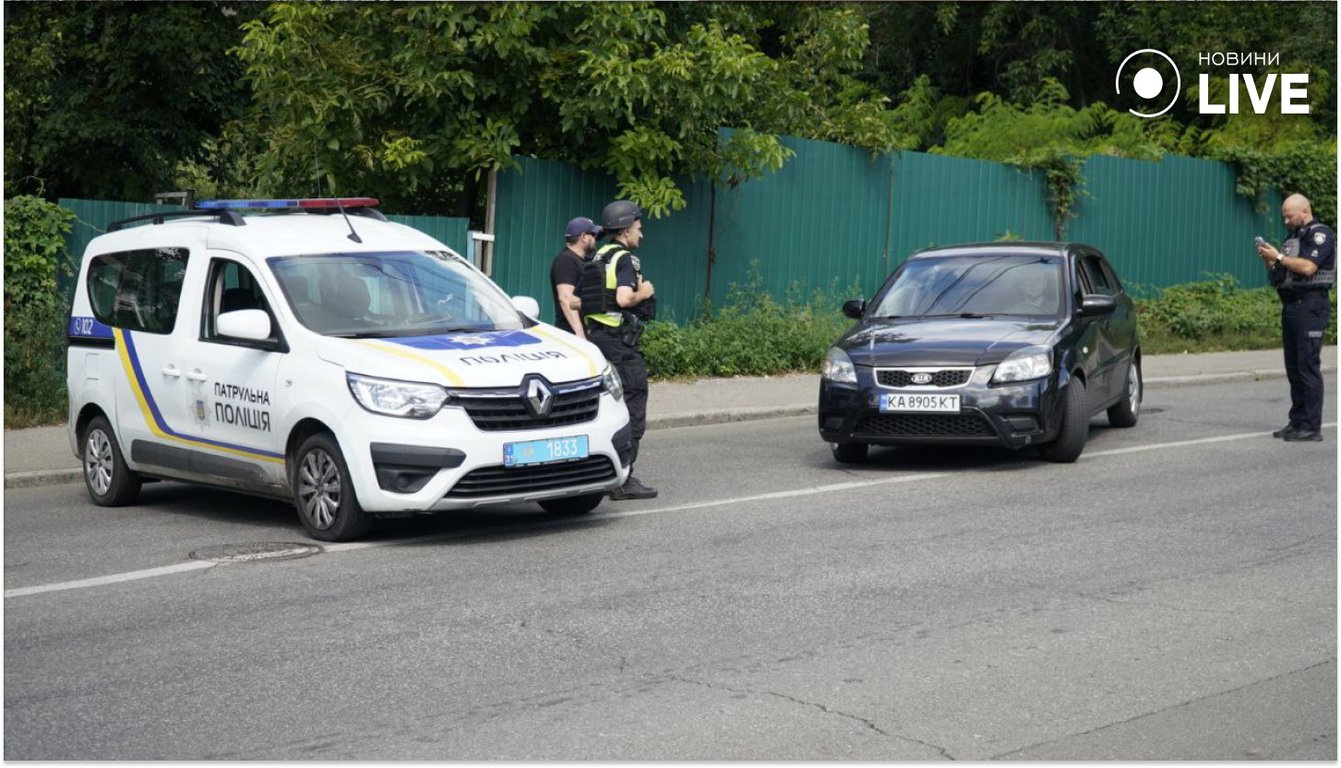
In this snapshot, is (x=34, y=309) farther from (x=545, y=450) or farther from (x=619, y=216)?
(x=545, y=450)

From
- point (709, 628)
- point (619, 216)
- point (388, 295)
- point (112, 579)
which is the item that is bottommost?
point (112, 579)

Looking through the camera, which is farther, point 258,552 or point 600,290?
point 600,290

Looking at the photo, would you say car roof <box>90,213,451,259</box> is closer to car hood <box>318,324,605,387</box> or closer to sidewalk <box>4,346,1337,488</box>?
car hood <box>318,324,605,387</box>

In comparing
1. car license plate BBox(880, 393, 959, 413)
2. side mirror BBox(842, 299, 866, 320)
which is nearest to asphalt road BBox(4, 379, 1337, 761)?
car license plate BBox(880, 393, 959, 413)

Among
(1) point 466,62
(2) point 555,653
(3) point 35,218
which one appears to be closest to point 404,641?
(2) point 555,653

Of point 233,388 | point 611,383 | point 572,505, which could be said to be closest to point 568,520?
point 572,505

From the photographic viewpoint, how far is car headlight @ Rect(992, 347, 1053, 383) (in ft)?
37.8

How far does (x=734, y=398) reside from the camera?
1656 cm

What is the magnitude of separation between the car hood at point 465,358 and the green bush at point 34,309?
240 inches

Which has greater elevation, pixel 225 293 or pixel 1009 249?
pixel 1009 249

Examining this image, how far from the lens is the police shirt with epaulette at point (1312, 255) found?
13.2m

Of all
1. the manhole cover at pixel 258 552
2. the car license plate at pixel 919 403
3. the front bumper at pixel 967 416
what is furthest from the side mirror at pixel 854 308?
the manhole cover at pixel 258 552

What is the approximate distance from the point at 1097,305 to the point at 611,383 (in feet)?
14.7

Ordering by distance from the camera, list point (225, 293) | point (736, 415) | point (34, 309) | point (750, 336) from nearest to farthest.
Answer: point (225, 293)
point (34, 309)
point (736, 415)
point (750, 336)
